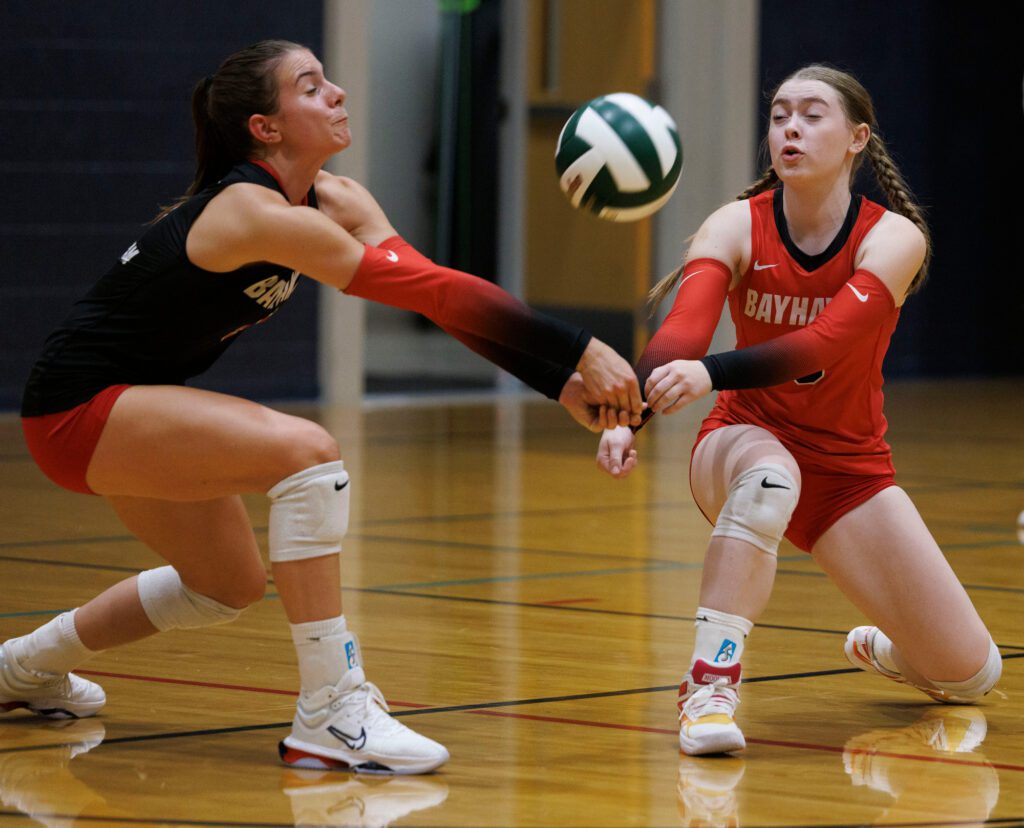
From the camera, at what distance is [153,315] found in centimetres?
Result: 298

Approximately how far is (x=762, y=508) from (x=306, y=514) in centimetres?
74

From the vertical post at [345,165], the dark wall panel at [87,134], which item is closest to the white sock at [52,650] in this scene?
the dark wall panel at [87,134]

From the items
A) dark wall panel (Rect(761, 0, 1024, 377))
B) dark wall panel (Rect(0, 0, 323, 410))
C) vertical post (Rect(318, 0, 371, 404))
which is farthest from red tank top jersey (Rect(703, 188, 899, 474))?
dark wall panel (Rect(761, 0, 1024, 377))

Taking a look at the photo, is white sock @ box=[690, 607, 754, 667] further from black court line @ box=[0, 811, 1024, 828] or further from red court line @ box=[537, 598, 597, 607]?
red court line @ box=[537, 598, 597, 607]

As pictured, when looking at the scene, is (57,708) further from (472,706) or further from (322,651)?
(472,706)

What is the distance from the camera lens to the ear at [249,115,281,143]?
9.98ft

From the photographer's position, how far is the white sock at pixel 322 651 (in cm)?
282

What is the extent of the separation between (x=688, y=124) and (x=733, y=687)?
7285 mm

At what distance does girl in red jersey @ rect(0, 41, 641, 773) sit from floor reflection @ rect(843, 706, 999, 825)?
2.09ft

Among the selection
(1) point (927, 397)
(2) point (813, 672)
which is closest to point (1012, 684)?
(2) point (813, 672)

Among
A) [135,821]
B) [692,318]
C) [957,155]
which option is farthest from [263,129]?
[957,155]

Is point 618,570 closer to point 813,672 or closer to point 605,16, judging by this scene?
point 813,672

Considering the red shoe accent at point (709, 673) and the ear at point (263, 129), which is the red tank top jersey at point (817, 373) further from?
the ear at point (263, 129)

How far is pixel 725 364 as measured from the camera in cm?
311
